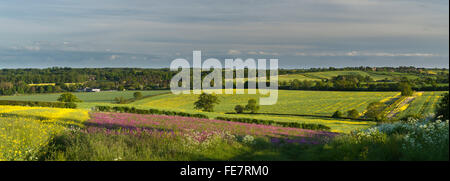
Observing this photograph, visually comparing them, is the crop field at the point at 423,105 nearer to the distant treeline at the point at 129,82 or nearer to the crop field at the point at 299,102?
the crop field at the point at 299,102

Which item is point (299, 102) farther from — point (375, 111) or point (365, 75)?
point (365, 75)

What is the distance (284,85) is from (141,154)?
Answer: 95.1 m

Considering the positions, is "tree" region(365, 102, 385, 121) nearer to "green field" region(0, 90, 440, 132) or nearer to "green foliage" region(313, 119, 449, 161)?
"green field" region(0, 90, 440, 132)

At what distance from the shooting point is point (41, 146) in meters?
9.16

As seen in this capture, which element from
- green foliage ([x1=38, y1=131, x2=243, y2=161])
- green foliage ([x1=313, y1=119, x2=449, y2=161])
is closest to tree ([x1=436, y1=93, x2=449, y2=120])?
green foliage ([x1=313, y1=119, x2=449, y2=161])

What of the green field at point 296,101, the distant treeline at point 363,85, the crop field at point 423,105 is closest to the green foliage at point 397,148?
the green field at point 296,101

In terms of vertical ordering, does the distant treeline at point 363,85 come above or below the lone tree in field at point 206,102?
above

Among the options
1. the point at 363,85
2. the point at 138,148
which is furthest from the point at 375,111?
the point at 138,148

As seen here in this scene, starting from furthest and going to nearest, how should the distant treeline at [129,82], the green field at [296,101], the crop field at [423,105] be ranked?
the distant treeline at [129,82] < the green field at [296,101] < the crop field at [423,105]

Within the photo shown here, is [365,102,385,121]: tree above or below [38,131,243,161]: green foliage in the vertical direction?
below

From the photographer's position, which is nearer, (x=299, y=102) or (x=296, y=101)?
(x=299, y=102)

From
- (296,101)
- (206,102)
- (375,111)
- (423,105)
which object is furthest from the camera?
(296,101)
